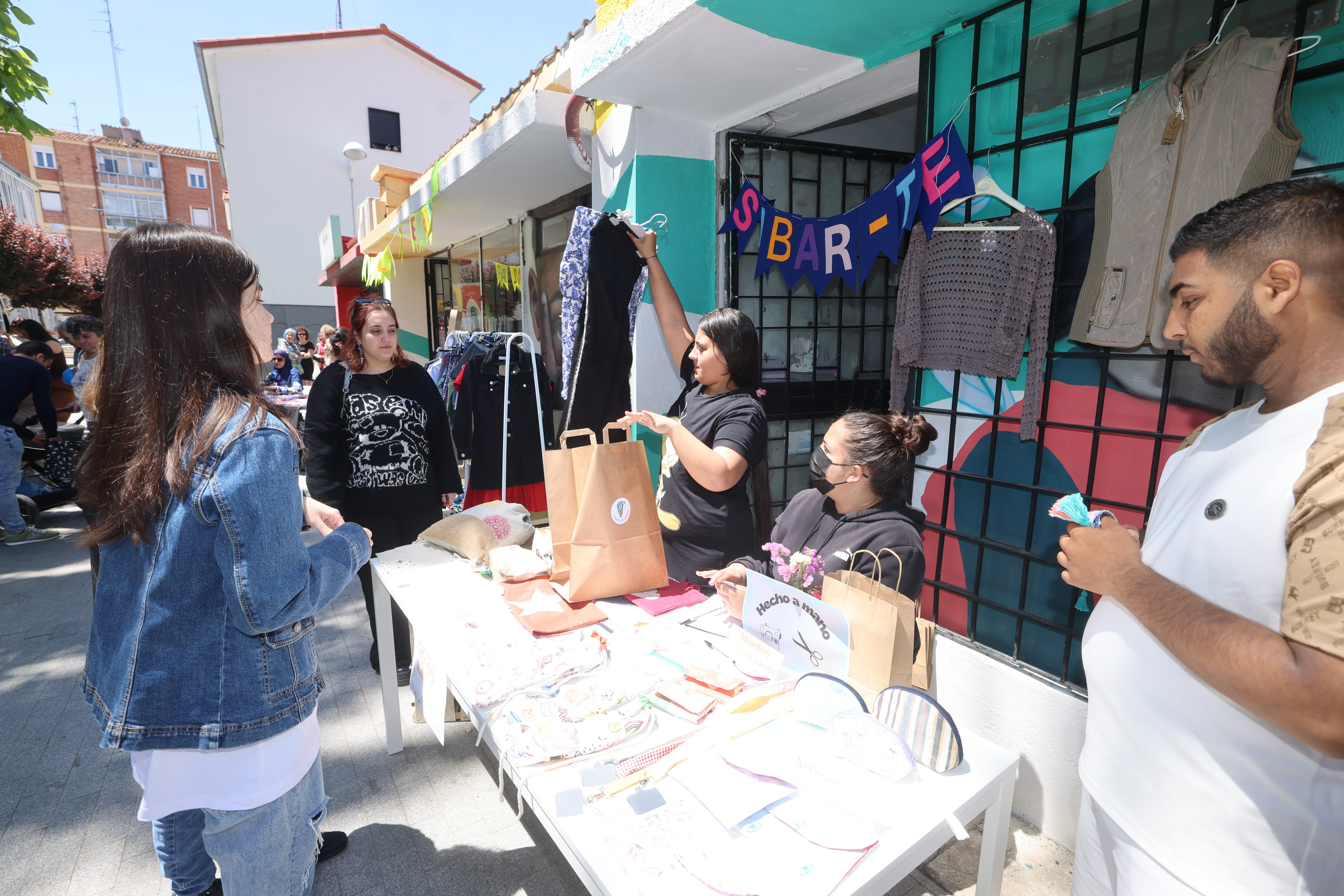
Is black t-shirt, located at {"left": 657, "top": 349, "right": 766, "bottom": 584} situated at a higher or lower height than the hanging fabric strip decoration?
lower

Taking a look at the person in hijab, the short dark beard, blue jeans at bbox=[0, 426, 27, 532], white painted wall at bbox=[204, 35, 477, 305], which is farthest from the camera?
white painted wall at bbox=[204, 35, 477, 305]

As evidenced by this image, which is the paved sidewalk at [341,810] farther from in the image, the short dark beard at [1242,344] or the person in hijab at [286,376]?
the person in hijab at [286,376]

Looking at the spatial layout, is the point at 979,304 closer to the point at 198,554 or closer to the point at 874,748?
the point at 874,748

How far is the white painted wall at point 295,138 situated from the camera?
16.4 m

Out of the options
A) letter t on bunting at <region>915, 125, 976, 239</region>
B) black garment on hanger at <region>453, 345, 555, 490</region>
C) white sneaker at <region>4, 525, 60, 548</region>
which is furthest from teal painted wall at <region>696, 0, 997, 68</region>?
white sneaker at <region>4, 525, 60, 548</region>

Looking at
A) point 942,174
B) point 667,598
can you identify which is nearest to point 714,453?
point 667,598

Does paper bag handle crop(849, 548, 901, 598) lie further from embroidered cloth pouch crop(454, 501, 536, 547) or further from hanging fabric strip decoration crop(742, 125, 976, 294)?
hanging fabric strip decoration crop(742, 125, 976, 294)

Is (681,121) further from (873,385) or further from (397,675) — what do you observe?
(397,675)

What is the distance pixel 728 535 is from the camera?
241 cm

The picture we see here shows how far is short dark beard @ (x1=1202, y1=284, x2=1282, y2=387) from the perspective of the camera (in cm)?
99

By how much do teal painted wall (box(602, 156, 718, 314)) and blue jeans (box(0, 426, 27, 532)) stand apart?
560 cm

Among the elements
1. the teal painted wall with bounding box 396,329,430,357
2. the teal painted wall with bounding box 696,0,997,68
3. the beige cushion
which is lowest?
the beige cushion

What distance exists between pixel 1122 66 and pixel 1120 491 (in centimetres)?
Result: 146

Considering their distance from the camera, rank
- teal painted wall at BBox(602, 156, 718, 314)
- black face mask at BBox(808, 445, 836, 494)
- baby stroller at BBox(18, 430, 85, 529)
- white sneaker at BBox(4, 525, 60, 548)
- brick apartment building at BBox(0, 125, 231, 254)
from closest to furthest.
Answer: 1. black face mask at BBox(808, 445, 836, 494)
2. teal painted wall at BBox(602, 156, 718, 314)
3. white sneaker at BBox(4, 525, 60, 548)
4. baby stroller at BBox(18, 430, 85, 529)
5. brick apartment building at BBox(0, 125, 231, 254)
